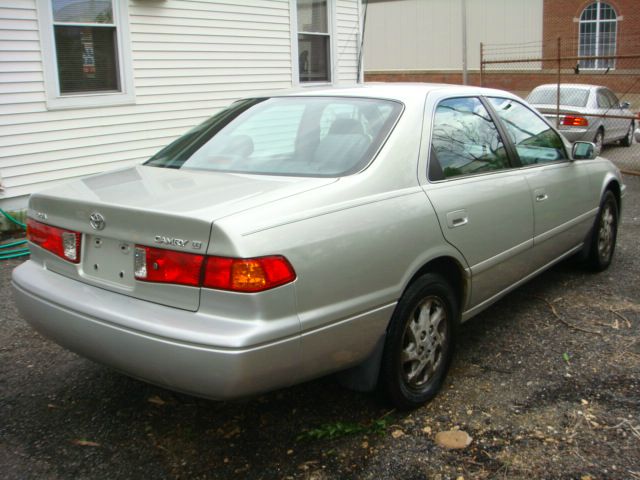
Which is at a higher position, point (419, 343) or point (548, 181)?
point (548, 181)

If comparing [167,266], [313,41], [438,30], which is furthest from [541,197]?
[438,30]

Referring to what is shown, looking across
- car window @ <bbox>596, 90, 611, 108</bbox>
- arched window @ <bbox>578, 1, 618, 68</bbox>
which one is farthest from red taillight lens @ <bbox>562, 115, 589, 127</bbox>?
arched window @ <bbox>578, 1, 618, 68</bbox>

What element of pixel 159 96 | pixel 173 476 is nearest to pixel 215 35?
pixel 159 96

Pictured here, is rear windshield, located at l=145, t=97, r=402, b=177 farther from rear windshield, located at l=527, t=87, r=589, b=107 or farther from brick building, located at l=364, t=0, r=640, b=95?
brick building, located at l=364, t=0, r=640, b=95

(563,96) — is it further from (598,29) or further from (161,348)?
(598,29)

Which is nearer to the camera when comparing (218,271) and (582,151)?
(218,271)

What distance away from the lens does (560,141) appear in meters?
4.86

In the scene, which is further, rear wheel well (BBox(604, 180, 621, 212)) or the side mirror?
rear wheel well (BBox(604, 180, 621, 212))

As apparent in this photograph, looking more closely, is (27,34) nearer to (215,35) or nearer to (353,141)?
(215,35)

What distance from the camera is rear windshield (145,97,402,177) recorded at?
10.7 feet

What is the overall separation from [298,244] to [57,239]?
48.9 inches

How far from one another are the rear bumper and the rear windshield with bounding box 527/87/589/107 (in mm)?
12672

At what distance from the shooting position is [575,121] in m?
13.4

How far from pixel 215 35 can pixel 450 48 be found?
74.6 feet
